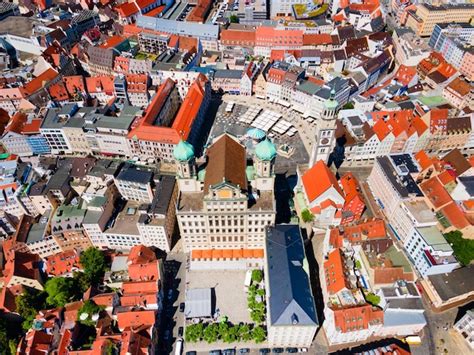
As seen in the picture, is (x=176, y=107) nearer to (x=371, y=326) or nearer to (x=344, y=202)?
(x=344, y=202)

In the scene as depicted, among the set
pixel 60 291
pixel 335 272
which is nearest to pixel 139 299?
pixel 60 291

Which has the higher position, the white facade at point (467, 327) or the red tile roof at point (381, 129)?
the red tile roof at point (381, 129)

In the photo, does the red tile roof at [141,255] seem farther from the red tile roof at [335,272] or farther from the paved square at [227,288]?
the red tile roof at [335,272]

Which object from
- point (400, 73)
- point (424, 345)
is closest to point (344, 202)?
point (424, 345)

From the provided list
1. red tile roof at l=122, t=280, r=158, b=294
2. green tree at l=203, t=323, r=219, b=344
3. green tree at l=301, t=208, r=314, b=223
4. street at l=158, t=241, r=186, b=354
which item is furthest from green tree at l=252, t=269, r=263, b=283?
red tile roof at l=122, t=280, r=158, b=294

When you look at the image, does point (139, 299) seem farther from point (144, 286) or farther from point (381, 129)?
point (381, 129)

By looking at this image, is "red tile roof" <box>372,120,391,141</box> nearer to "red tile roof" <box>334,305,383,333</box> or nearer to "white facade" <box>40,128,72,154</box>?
"red tile roof" <box>334,305,383,333</box>

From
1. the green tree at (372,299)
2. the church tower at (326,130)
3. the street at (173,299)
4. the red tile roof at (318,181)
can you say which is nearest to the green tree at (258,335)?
the street at (173,299)
